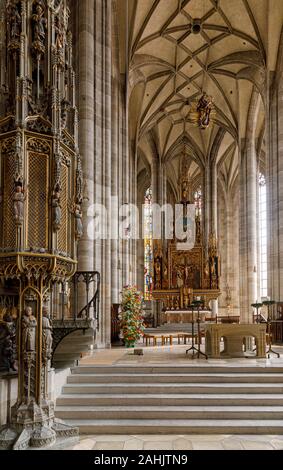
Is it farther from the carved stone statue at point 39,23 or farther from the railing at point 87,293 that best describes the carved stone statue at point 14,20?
the railing at point 87,293

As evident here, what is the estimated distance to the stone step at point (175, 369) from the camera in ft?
28.6

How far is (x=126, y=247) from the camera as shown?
23.0 m

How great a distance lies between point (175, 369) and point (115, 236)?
884 centimetres

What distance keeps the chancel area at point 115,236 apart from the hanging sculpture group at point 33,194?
0.02 metres

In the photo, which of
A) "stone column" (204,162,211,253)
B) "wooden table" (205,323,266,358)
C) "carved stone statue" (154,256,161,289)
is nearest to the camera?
"wooden table" (205,323,266,358)

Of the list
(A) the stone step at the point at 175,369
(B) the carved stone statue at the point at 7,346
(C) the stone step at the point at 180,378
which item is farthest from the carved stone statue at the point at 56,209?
(A) the stone step at the point at 175,369

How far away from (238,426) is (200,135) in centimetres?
2772

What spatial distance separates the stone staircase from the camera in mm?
7008

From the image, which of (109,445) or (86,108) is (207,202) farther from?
(109,445)

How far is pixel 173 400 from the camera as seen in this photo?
25.4 ft

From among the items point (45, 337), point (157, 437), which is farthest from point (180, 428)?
point (45, 337)

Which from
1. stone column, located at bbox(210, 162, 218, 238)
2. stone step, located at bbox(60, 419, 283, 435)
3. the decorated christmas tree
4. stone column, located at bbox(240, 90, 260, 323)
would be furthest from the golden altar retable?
stone step, located at bbox(60, 419, 283, 435)

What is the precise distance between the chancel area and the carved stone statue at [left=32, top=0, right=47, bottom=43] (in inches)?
1.2

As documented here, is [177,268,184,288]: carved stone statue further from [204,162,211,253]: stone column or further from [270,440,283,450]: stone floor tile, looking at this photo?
[270,440,283,450]: stone floor tile
